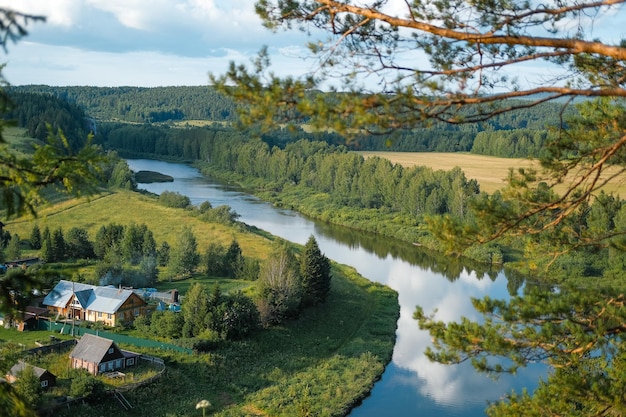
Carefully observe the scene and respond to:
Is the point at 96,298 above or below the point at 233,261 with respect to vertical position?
below

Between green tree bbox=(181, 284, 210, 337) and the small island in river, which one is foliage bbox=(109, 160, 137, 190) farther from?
green tree bbox=(181, 284, 210, 337)

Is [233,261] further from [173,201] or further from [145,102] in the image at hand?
[145,102]

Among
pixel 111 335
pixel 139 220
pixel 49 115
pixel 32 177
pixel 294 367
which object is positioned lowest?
pixel 294 367

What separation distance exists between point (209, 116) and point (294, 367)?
98.1 m

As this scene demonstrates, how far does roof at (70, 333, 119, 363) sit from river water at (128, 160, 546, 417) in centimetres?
631

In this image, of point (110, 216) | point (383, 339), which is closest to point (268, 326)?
point (383, 339)

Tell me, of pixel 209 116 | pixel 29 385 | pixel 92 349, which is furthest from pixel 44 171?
pixel 209 116

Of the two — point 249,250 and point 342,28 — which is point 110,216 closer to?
point 249,250

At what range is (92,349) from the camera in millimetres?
15898

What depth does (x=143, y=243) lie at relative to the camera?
27.4 m

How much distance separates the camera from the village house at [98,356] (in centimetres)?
1559

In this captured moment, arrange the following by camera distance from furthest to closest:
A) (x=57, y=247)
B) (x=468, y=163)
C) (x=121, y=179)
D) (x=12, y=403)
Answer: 1. (x=468, y=163)
2. (x=121, y=179)
3. (x=57, y=247)
4. (x=12, y=403)

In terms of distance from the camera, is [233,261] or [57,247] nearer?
[233,261]

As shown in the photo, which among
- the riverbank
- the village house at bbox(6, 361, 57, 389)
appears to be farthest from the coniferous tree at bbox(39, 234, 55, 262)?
the riverbank
